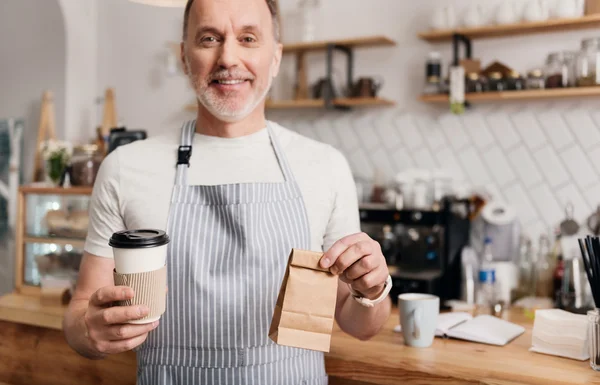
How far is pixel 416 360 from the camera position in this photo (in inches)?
70.3

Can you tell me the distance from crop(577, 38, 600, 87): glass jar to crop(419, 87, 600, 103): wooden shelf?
0.04 meters

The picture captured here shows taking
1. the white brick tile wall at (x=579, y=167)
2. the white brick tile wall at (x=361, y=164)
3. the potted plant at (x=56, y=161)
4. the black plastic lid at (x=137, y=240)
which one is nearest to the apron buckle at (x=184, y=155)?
the black plastic lid at (x=137, y=240)

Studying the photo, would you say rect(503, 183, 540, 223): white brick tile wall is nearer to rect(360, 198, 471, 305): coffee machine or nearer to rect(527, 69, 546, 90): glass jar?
rect(360, 198, 471, 305): coffee machine

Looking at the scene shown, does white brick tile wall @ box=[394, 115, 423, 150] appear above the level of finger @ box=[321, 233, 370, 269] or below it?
above

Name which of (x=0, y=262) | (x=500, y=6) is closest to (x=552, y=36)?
(x=500, y=6)

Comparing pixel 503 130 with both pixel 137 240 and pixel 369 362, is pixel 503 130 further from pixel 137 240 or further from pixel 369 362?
pixel 137 240

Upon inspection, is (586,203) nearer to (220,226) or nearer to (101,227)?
(220,226)

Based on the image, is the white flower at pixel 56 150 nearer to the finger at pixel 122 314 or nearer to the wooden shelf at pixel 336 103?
the wooden shelf at pixel 336 103

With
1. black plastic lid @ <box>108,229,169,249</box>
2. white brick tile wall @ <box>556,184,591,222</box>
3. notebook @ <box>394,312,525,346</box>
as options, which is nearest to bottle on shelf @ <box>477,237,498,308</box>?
notebook @ <box>394,312,525,346</box>

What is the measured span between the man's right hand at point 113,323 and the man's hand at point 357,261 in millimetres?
363

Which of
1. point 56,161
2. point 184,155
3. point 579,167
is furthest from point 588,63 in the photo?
point 56,161

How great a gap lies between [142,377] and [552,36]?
96.3 inches

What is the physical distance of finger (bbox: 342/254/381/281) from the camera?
1237mm

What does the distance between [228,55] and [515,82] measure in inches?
71.9
